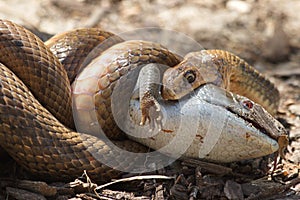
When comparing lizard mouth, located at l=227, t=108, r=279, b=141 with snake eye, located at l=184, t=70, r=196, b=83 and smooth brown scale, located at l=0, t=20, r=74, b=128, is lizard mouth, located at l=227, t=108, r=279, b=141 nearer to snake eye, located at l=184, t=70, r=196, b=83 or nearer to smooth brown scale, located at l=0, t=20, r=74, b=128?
snake eye, located at l=184, t=70, r=196, b=83

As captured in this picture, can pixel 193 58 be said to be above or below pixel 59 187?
above

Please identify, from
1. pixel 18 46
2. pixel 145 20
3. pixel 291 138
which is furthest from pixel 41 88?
pixel 145 20

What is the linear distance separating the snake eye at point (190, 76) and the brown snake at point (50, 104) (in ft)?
1.05

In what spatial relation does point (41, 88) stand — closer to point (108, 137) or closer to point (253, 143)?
point (108, 137)

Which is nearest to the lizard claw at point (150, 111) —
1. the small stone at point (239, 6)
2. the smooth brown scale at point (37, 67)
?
the smooth brown scale at point (37, 67)

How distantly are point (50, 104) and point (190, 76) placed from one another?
43.8 inches

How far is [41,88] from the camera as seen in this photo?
4.32 m

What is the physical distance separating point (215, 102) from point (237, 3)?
418 centimetres

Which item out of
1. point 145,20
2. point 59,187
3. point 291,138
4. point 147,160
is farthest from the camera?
point 145,20

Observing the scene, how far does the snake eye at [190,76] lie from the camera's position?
14.3 ft

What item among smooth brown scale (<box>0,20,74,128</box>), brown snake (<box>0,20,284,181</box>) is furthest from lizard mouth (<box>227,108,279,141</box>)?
smooth brown scale (<box>0,20,74,128</box>)

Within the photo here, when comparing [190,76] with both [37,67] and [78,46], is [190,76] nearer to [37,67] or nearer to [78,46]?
[78,46]

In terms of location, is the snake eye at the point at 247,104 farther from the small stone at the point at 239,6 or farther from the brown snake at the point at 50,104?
the small stone at the point at 239,6

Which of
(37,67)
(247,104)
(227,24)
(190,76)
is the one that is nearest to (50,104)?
(37,67)
